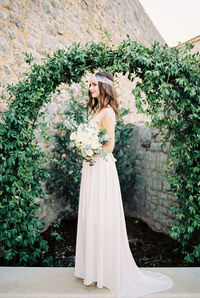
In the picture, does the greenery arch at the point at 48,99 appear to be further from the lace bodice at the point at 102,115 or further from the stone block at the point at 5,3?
the stone block at the point at 5,3

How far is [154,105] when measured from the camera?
2.98 metres

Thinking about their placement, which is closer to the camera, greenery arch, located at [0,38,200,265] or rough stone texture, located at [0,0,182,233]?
greenery arch, located at [0,38,200,265]

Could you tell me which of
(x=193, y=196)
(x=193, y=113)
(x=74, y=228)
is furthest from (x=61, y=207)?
(x=193, y=113)

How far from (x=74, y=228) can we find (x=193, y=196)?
7.47 feet

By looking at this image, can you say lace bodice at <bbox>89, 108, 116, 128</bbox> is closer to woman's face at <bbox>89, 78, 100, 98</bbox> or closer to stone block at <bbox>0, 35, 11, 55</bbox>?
woman's face at <bbox>89, 78, 100, 98</bbox>

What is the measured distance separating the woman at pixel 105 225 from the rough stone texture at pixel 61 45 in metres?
0.95

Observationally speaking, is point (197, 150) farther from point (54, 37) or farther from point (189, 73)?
point (54, 37)

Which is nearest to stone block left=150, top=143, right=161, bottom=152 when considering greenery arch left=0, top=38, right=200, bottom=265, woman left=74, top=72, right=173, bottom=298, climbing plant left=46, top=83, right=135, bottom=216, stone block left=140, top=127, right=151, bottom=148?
stone block left=140, top=127, right=151, bottom=148

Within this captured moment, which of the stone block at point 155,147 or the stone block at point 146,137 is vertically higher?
the stone block at point 146,137

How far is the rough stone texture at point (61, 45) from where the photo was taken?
11.2ft

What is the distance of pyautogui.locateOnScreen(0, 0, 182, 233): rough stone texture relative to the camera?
11.2ft

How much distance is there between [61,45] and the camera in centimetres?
453

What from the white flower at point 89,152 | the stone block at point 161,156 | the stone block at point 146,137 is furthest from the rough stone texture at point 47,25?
the stone block at point 161,156

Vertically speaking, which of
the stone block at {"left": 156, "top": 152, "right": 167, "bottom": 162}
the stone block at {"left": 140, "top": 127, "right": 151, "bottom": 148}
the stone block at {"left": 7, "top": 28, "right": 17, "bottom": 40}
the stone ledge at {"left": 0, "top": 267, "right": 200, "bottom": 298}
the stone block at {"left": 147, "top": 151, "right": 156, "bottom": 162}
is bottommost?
the stone ledge at {"left": 0, "top": 267, "right": 200, "bottom": 298}
